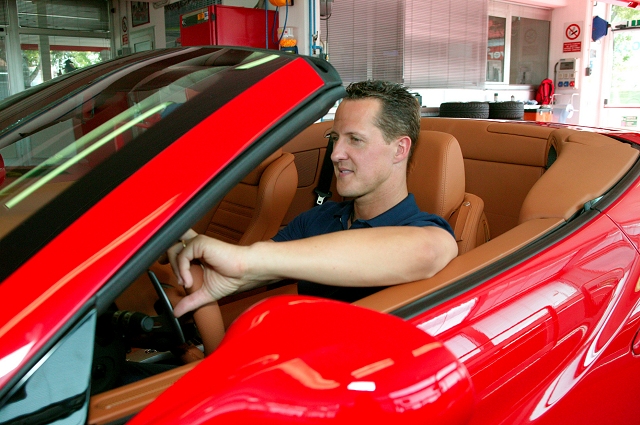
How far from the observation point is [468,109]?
5.55m

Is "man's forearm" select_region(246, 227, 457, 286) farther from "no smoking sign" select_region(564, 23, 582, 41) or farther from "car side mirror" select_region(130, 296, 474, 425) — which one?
"no smoking sign" select_region(564, 23, 582, 41)

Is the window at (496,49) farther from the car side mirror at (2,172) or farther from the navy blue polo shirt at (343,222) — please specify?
the car side mirror at (2,172)

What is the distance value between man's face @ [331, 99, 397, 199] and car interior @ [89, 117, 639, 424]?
22cm

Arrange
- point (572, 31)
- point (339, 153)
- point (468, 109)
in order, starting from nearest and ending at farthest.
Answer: point (339, 153) → point (468, 109) → point (572, 31)

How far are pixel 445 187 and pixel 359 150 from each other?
34 centimetres

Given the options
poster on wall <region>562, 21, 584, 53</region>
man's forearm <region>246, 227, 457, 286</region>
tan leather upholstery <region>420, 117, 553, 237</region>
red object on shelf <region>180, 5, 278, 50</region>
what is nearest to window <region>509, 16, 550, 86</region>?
poster on wall <region>562, 21, 584, 53</region>

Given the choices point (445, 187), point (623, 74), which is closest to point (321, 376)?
point (445, 187)

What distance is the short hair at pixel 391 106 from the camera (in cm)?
164

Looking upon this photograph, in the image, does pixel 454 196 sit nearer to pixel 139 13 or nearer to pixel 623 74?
pixel 139 13

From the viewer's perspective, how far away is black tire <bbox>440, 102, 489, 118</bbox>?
5402 mm

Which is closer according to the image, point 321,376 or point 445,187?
point 321,376

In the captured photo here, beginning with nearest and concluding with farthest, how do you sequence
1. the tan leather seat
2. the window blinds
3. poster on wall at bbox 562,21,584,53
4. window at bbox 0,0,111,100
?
the tan leather seat, window at bbox 0,0,111,100, the window blinds, poster on wall at bbox 562,21,584,53

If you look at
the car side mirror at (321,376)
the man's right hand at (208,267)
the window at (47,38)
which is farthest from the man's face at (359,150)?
the window at (47,38)

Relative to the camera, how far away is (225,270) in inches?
43.5
